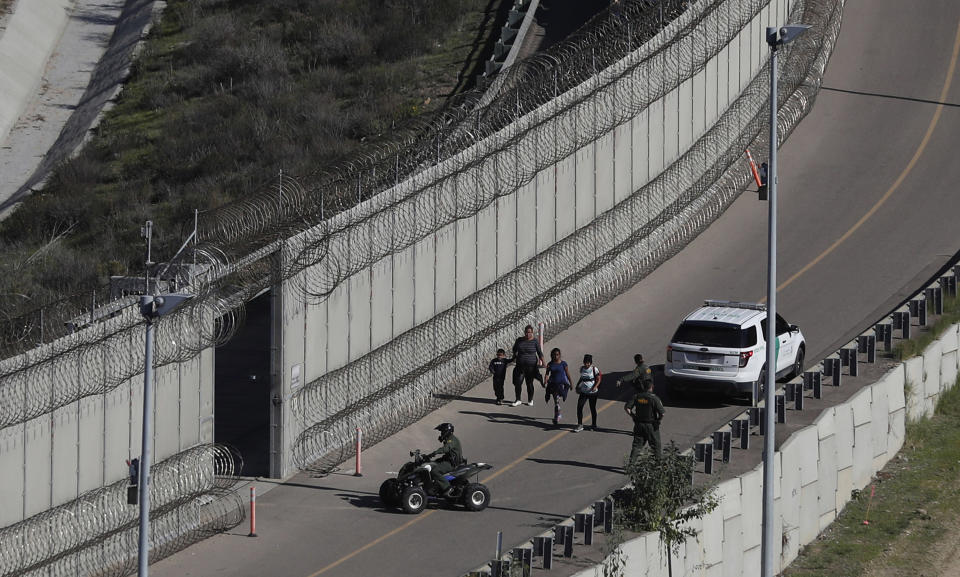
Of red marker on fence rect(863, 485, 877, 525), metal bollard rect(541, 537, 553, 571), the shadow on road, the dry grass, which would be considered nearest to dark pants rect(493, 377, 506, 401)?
the shadow on road

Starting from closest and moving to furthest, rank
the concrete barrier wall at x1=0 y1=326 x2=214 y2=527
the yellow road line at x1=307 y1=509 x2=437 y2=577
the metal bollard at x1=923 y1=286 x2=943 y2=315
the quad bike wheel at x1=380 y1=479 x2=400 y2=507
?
the concrete barrier wall at x1=0 y1=326 x2=214 y2=527 → the yellow road line at x1=307 y1=509 x2=437 y2=577 → the quad bike wheel at x1=380 y1=479 x2=400 y2=507 → the metal bollard at x1=923 y1=286 x2=943 y2=315

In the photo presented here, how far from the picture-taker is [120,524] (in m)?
20.6

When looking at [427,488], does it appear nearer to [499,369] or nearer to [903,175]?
[499,369]

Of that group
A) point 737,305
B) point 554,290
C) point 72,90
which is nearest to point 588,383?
point 737,305

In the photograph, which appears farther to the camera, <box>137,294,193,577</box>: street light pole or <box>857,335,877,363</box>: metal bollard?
<box>857,335,877,363</box>: metal bollard

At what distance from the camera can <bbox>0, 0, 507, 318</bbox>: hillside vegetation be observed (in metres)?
42.0

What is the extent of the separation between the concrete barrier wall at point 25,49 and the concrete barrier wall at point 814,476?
34535 millimetres

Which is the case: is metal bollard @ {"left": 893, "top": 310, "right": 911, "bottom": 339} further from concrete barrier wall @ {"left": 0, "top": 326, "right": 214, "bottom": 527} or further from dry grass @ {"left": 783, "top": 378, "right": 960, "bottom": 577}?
concrete barrier wall @ {"left": 0, "top": 326, "right": 214, "bottom": 527}

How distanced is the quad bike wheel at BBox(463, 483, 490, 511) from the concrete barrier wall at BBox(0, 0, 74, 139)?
34.6 m

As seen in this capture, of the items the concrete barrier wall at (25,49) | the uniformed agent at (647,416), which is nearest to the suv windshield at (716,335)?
the uniformed agent at (647,416)

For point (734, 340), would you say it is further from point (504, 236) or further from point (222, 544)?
point (222, 544)

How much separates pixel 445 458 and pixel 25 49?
133 feet

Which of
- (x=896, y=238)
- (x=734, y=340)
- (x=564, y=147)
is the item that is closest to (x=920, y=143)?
(x=896, y=238)

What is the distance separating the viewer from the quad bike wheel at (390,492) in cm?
2223
